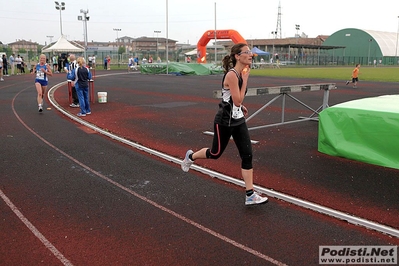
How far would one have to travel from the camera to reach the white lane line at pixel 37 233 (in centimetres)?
368

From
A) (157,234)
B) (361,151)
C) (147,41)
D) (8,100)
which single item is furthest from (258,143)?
(147,41)

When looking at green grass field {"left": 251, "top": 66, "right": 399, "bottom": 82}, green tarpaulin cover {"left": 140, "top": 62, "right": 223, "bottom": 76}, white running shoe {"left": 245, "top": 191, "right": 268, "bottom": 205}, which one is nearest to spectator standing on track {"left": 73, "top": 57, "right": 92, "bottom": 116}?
white running shoe {"left": 245, "top": 191, "right": 268, "bottom": 205}

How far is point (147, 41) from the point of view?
145375 millimetres

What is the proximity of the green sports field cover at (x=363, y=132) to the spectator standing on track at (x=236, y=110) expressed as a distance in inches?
106

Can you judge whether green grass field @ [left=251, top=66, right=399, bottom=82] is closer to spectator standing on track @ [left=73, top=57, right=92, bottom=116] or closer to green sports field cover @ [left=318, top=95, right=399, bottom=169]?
spectator standing on track @ [left=73, top=57, right=92, bottom=116]

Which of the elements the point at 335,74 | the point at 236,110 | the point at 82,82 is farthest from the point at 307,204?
the point at 335,74

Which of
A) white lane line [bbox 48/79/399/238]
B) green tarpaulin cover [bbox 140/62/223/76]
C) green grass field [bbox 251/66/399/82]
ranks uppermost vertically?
green tarpaulin cover [bbox 140/62/223/76]

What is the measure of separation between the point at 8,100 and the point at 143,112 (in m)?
7.56

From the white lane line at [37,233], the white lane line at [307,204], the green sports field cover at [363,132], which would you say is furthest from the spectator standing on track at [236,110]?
the green sports field cover at [363,132]

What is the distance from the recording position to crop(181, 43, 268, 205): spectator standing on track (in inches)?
182

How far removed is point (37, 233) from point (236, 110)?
8.93 feet

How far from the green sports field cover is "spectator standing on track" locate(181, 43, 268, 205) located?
106 inches

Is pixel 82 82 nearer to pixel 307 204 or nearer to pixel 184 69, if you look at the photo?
pixel 307 204

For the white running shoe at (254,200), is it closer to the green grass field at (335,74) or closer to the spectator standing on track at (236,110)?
the spectator standing on track at (236,110)
